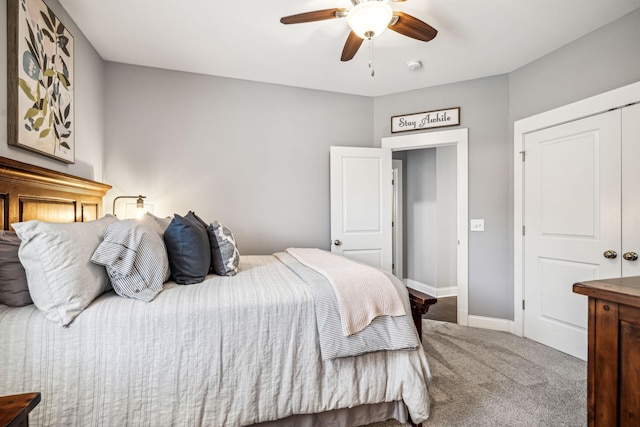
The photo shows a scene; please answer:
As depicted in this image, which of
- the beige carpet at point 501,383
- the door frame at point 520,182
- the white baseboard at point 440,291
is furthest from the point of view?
the white baseboard at point 440,291

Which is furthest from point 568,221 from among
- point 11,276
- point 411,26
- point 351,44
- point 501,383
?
point 11,276

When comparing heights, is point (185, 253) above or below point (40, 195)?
below

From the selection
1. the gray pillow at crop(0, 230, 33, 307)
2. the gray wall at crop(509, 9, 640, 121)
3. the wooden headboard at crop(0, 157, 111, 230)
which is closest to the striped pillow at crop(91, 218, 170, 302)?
the gray pillow at crop(0, 230, 33, 307)

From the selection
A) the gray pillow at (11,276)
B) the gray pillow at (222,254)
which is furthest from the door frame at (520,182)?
the gray pillow at (11,276)

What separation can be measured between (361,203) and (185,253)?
2.16m

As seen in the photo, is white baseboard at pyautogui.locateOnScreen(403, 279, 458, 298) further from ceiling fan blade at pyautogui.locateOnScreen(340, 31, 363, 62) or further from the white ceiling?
ceiling fan blade at pyautogui.locateOnScreen(340, 31, 363, 62)

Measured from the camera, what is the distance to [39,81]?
1814mm

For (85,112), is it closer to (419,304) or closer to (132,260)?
(132,260)

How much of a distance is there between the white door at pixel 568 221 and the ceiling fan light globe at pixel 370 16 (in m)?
1.96

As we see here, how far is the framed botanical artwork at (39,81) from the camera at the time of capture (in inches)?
63.0

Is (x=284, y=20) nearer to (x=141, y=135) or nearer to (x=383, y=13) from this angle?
(x=383, y=13)

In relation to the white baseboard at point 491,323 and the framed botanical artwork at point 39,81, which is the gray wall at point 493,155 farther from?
the framed botanical artwork at point 39,81

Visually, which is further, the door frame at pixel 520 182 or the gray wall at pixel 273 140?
the gray wall at pixel 273 140

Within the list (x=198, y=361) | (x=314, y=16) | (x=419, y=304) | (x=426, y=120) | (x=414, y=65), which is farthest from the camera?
(x=426, y=120)
